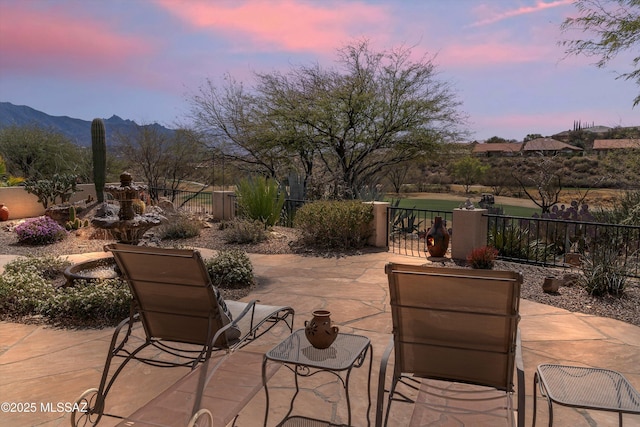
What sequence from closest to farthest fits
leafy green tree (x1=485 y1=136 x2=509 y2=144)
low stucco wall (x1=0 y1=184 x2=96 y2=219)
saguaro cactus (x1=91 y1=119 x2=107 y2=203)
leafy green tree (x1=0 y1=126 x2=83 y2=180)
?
1. low stucco wall (x1=0 y1=184 x2=96 y2=219)
2. saguaro cactus (x1=91 y1=119 x2=107 y2=203)
3. leafy green tree (x1=0 y1=126 x2=83 y2=180)
4. leafy green tree (x1=485 y1=136 x2=509 y2=144)

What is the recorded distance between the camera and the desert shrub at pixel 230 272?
636cm

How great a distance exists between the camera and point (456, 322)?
234cm

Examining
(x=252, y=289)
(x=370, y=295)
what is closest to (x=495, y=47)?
(x=370, y=295)

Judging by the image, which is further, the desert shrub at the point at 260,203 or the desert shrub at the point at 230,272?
the desert shrub at the point at 260,203

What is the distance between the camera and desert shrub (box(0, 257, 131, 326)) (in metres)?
4.93

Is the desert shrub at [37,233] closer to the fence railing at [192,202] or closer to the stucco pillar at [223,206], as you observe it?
the stucco pillar at [223,206]

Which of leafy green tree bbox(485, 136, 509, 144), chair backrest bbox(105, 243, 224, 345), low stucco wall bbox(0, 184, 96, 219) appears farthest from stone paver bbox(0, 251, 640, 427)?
leafy green tree bbox(485, 136, 509, 144)

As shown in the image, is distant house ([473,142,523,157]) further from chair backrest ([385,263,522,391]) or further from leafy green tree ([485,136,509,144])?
chair backrest ([385,263,522,391])

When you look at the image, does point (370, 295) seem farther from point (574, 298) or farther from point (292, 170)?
point (292, 170)

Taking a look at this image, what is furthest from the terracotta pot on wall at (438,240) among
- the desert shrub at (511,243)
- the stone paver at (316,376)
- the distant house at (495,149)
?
the distant house at (495,149)

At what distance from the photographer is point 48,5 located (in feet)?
23.5

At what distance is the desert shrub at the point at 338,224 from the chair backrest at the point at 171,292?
6353 mm

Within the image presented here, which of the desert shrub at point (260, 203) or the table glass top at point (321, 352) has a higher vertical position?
the desert shrub at point (260, 203)

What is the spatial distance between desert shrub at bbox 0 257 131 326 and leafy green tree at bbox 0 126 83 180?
17.9 meters
